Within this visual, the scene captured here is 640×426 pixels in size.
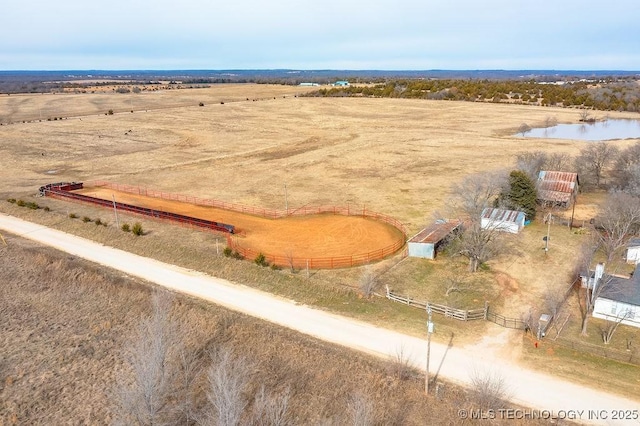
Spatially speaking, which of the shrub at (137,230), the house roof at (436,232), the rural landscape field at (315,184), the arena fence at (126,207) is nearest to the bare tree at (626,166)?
the rural landscape field at (315,184)

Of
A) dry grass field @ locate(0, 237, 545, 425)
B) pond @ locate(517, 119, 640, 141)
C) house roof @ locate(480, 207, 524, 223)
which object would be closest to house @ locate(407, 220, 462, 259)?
house roof @ locate(480, 207, 524, 223)

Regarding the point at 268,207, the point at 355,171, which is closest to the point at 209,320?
the point at 268,207

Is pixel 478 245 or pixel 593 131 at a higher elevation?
pixel 478 245

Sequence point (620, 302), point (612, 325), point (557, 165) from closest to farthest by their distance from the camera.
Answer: point (612, 325) → point (620, 302) → point (557, 165)

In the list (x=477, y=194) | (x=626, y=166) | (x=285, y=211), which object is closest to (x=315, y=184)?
(x=285, y=211)

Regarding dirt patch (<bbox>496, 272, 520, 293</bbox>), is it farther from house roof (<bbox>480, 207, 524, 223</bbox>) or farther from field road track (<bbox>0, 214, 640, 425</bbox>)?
field road track (<bbox>0, 214, 640, 425</bbox>)

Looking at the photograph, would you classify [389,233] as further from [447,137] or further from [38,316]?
[447,137]

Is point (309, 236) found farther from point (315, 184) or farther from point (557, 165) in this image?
point (557, 165)
